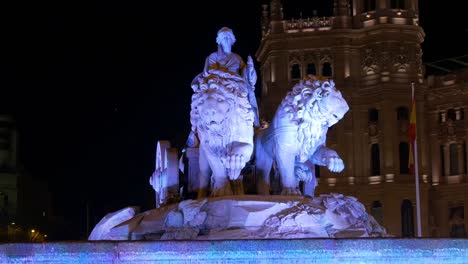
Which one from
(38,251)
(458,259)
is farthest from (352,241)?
Answer: (38,251)

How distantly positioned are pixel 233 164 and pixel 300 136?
127 cm

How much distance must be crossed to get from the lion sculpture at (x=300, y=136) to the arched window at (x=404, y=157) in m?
60.5

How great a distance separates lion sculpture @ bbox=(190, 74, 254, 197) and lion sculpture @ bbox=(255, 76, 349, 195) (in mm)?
569

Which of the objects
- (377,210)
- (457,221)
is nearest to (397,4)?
(377,210)

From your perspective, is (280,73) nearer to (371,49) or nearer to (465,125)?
(371,49)

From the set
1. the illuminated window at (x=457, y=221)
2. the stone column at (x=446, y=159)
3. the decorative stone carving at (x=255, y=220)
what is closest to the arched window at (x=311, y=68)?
the stone column at (x=446, y=159)

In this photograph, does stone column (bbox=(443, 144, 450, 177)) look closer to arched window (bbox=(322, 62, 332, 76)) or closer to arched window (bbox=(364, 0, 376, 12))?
arched window (bbox=(322, 62, 332, 76))

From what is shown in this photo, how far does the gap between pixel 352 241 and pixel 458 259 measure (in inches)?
52.7

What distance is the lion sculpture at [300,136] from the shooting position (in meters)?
16.3

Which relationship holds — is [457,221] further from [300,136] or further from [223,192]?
[223,192]

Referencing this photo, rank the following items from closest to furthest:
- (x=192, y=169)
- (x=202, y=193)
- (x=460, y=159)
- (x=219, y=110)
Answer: (x=219, y=110) → (x=202, y=193) → (x=192, y=169) → (x=460, y=159)

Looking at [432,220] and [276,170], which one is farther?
[432,220]

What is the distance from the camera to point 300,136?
1667cm

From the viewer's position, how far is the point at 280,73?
79.9 meters
